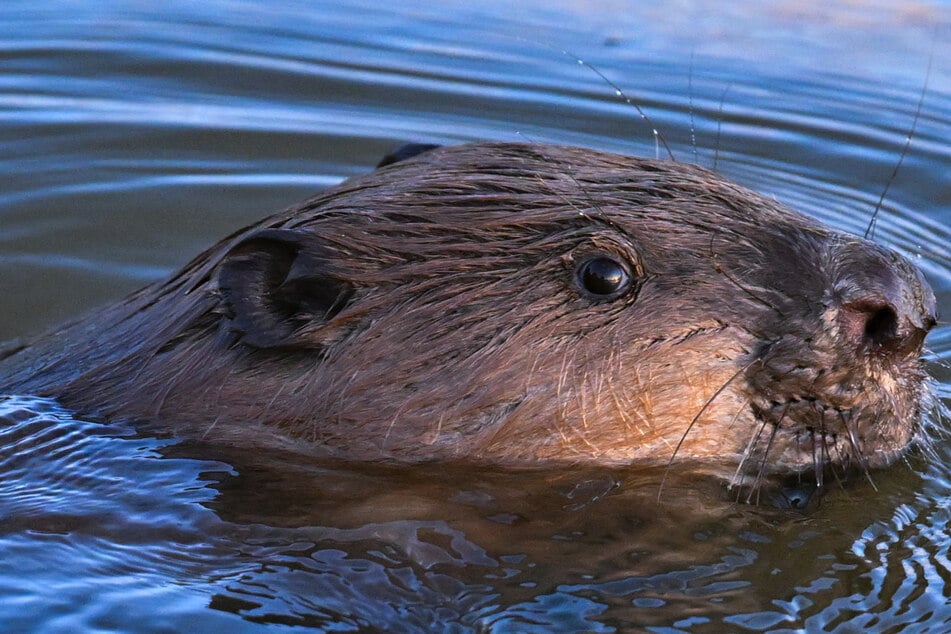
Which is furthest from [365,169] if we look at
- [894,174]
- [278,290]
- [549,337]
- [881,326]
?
[881,326]

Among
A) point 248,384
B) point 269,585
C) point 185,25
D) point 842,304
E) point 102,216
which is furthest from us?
point 185,25

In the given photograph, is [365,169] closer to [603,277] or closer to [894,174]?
[894,174]

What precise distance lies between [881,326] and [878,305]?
7cm

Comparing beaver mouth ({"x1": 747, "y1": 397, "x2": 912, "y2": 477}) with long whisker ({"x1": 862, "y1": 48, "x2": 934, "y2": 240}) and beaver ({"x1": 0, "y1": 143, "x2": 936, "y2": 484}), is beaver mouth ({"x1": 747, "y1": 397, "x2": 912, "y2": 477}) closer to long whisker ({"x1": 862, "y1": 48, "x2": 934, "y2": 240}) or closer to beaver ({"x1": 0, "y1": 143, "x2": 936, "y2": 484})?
beaver ({"x1": 0, "y1": 143, "x2": 936, "y2": 484})

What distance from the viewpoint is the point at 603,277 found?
3357 mm

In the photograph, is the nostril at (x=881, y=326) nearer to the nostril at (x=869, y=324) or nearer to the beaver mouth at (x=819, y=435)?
the nostril at (x=869, y=324)

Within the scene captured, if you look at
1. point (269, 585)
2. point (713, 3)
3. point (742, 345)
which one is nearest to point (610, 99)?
point (713, 3)

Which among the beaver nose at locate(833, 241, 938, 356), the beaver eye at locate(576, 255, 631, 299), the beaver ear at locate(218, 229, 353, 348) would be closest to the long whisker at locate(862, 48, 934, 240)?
the beaver nose at locate(833, 241, 938, 356)

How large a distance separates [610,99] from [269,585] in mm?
4041

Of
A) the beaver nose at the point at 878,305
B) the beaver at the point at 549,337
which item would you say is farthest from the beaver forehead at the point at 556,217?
the beaver nose at the point at 878,305

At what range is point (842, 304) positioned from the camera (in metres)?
3.24

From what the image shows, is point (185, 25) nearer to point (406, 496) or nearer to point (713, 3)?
point (713, 3)

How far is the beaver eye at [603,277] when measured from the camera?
3.36m

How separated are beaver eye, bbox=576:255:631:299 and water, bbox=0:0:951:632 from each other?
0.43m
